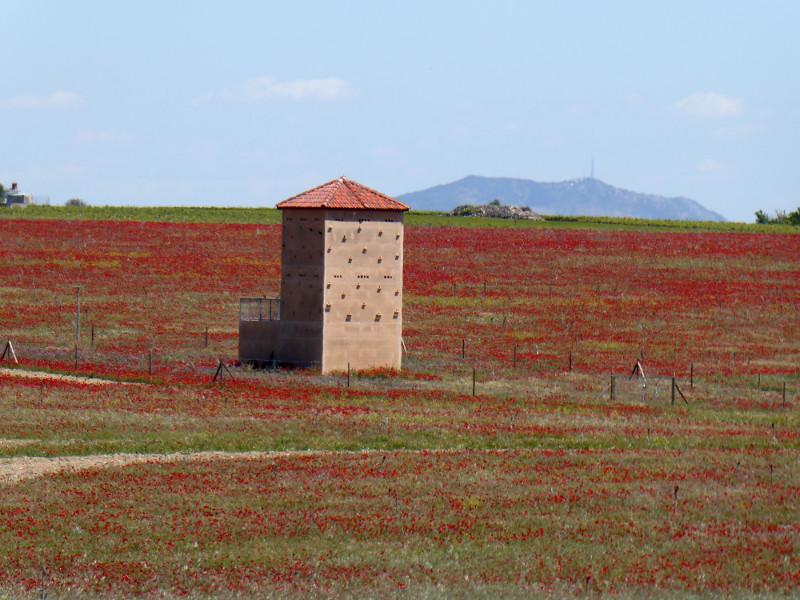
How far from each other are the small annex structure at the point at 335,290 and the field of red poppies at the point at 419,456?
1.81m

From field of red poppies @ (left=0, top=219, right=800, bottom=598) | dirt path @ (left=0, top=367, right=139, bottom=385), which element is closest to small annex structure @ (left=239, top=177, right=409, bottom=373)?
field of red poppies @ (left=0, top=219, right=800, bottom=598)

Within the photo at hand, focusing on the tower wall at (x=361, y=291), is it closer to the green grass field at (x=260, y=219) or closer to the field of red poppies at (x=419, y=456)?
the field of red poppies at (x=419, y=456)

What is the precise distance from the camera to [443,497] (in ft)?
81.5

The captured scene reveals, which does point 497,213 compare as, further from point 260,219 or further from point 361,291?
point 361,291

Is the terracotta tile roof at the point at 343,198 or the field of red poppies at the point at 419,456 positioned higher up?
the terracotta tile roof at the point at 343,198

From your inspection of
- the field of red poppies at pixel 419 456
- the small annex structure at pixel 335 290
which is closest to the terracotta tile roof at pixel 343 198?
the small annex structure at pixel 335 290

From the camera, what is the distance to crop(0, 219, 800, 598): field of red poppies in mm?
19625

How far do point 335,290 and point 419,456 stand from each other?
20939 millimetres

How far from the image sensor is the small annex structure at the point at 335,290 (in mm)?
49562

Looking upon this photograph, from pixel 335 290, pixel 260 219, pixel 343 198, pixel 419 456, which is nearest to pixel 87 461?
pixel 419 456

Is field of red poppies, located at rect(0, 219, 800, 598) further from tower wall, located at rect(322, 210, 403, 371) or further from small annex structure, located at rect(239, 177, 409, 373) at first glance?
small annex structure, located at rect(239, 177, 409, 373)

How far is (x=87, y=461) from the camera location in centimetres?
2831

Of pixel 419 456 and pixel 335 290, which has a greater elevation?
pixel 335 290

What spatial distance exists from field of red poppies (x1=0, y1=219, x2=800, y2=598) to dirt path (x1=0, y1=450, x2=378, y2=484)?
8.7 inches
